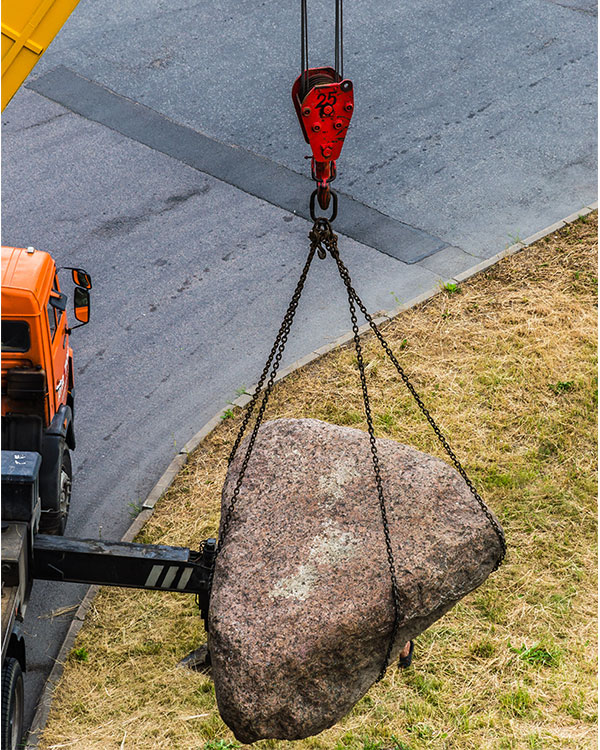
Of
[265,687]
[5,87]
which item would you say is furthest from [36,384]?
[265,687]

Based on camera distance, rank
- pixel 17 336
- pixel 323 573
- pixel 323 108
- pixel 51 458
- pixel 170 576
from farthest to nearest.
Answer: pixel 51 458 → pixel 17 336 → pixel 170 576 → pixel 323 573 → pixel 323 108

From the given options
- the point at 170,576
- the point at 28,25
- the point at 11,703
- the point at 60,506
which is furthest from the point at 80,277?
the point at 11,703

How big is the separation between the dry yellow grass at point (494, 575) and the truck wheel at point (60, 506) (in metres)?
0.64

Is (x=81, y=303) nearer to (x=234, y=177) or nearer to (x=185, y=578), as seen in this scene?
(x=185, y=578)

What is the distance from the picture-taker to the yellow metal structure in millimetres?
5137

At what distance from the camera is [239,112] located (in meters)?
13.0

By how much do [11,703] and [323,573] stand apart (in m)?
2.03

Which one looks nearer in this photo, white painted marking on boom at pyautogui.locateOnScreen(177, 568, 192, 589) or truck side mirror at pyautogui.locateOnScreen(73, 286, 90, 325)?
white painted marking on boom at pyautogui.locateOnScreen(177, 568, 192, 589)

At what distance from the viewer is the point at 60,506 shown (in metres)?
6.73

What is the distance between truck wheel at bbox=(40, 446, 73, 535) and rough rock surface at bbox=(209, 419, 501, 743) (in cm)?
155

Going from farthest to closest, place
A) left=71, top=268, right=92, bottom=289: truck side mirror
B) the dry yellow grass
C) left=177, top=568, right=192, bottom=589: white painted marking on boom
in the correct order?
left=71, top=268, right=92, bottom=289: truck side mirror < the dry yellow grass < left=177, top=568, right=192, bottom=589: white painted marking on boom

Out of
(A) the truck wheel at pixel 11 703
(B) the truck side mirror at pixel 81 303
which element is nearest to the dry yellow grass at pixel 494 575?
(A) the truck wheel at pixel 11 703

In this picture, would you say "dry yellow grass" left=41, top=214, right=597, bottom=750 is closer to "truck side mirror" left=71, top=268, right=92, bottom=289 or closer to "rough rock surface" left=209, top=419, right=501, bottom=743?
"rough rock surface" left=209, top=419, right=501, bottom=743

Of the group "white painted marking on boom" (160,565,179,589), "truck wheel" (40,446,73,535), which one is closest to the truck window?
"truck wheel" (40,446,73,535)
